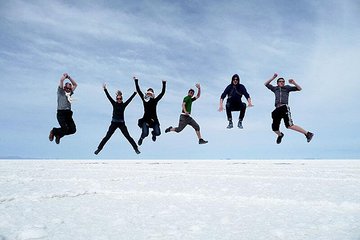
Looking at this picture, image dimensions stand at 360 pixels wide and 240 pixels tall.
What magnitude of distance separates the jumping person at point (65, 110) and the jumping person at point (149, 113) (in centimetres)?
173

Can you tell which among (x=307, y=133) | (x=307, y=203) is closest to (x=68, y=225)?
(x=307, y=203)

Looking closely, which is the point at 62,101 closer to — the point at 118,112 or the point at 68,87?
the point at 68,87

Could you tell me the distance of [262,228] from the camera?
1303mm

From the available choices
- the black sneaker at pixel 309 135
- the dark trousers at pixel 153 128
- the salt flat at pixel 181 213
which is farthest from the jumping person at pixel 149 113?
the salt flat at pixel 181 213

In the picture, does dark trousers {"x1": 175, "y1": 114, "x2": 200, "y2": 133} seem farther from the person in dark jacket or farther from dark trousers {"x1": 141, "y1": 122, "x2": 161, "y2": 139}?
the person in dark jacket

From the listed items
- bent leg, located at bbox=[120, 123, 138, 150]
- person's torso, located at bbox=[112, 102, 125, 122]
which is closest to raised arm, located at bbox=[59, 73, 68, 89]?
person's torso, located at bbox=[112, 102, 125, 122]

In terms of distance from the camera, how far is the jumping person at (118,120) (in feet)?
29.5

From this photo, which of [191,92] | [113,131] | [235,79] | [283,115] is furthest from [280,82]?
[113,131]

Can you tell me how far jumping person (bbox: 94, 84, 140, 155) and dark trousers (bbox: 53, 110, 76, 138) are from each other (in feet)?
3.58

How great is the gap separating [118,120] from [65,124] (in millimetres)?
1452

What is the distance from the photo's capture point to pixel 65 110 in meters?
8.53

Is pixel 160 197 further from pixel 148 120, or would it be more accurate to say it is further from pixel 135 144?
pixel 135 144

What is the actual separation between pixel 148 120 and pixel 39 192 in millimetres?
7102

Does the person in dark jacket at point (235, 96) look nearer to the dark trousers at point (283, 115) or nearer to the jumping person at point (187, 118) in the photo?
the dark trousers at point (283, 115)
